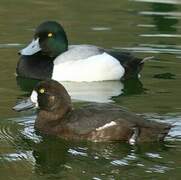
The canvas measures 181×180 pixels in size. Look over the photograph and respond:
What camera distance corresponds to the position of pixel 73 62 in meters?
12.1

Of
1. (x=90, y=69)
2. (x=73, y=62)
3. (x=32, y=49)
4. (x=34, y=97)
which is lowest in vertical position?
(x=90, y=69)

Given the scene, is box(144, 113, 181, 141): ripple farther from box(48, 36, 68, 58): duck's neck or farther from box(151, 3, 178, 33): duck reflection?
box(151, 3, 178, 33): duck reflection

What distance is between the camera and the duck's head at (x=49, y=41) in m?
12.4

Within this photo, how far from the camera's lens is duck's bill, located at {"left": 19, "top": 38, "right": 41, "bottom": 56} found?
40.6ft

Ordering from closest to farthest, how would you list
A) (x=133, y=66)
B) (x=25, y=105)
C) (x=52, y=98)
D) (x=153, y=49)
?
(x=52, y=98), (x=25, y=105), (x=133, y=66), (x=153, y=49)

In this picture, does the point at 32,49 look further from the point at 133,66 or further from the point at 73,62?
the point at 133,66

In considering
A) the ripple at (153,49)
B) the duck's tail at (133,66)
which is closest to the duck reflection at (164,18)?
the ripple at (153,49)

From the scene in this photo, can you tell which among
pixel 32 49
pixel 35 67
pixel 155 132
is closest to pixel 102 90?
pixel 35 67

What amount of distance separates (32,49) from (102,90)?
1.58 meters

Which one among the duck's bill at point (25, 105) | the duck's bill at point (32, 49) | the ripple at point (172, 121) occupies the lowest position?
the ripple at point (172, 121)

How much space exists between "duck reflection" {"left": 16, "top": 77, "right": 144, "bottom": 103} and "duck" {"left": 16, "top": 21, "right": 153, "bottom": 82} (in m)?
0.14

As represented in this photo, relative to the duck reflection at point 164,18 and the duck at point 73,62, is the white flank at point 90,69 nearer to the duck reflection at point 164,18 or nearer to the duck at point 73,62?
the duck at point 73,62

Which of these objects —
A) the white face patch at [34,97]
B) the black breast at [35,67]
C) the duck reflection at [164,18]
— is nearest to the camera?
the white face patch at [34,97]

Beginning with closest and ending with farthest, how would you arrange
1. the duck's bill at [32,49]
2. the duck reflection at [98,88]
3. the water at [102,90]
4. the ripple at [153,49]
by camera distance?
the water at [102,90]
the duck reflection at [98,88]
the duck's bill at [32,49]
the ripple at [153,49]
